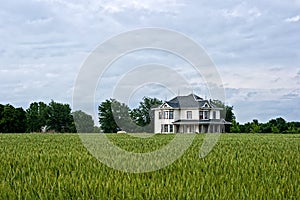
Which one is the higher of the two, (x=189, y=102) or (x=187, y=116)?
(x=189, y=102)

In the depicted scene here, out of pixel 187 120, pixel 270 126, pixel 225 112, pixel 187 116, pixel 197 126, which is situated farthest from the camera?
pixel 225 112

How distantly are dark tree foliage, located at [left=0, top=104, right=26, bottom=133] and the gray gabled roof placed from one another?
1616 centimetres

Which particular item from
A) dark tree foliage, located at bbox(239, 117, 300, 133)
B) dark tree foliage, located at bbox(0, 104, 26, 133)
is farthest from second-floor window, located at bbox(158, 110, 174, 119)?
dark tree foliage, located at bbox(0, 104, 26, 133)

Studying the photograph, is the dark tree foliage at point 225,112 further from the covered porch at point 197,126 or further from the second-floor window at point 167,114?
the second-floor window at point 167,114

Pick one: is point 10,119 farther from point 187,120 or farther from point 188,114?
point 188,114

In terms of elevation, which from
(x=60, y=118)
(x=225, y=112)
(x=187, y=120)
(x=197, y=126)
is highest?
(x=225, y=112)

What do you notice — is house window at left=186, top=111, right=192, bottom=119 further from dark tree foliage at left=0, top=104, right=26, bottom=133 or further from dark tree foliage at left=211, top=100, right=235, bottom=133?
dark tree foliage at left=0, top=104, right=26, bottom=133

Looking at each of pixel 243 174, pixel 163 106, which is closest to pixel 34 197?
pixel 243 174

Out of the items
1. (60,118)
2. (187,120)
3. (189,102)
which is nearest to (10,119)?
(60,118)

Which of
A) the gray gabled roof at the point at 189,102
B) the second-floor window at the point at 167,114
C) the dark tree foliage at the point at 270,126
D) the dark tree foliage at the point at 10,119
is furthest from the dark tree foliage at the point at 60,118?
the dark tree foliage at the point at 270,126

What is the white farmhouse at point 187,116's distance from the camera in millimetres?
51125

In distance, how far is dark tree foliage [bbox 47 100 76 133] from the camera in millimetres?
60281

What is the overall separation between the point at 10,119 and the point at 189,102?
1954 centimetres

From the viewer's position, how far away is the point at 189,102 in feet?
172
